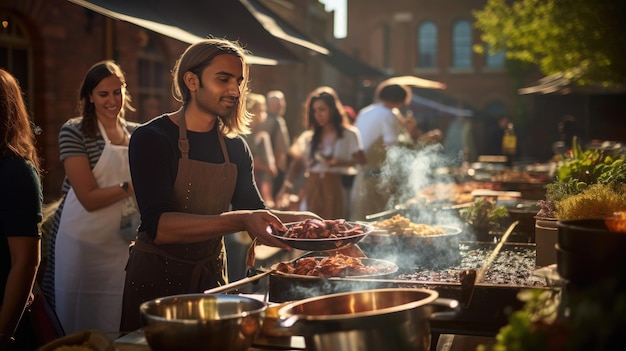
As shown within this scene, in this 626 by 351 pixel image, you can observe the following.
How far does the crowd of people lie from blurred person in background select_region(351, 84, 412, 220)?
13.6 feet

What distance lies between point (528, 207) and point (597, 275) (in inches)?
165

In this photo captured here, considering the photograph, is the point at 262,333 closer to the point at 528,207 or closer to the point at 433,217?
the point at 433,217

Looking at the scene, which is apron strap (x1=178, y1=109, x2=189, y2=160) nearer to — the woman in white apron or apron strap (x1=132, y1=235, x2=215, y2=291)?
apron strap (x1=132, y1=235, x2=215, y2=291)

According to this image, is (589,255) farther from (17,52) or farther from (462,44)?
(462,44)

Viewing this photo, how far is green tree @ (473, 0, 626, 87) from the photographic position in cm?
1622

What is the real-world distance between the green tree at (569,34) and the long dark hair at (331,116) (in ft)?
29.1

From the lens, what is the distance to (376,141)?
977 cm

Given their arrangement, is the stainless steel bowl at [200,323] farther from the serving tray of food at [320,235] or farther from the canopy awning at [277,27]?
the canopy awning at [277,27]

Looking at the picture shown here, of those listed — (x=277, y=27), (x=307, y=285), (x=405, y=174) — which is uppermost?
(x=277, y=27)

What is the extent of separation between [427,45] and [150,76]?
1171 inches

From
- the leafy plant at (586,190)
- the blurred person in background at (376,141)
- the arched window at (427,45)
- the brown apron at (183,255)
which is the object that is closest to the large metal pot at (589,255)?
the leafy plant at (586,190)

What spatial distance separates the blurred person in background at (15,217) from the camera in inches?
145

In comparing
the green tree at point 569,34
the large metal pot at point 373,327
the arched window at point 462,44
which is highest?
the arched window at point 462,44

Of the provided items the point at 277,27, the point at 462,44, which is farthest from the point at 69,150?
the point at 462,44
